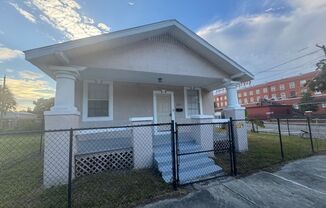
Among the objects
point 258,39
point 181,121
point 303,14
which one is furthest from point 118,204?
point 258,39

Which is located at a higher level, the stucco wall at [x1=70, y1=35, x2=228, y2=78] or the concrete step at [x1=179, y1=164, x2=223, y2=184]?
the stucco wall at [x1=70, y1=35, x2=228, y2=78]

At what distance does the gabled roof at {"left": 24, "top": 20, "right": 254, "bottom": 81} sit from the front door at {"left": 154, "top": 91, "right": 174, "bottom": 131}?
8.65 feet

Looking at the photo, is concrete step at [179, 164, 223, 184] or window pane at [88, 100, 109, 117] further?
window pane at [88, 100, 109, 117]

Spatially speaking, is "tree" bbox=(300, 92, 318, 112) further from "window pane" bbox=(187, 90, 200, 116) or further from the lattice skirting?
the lattice skirting

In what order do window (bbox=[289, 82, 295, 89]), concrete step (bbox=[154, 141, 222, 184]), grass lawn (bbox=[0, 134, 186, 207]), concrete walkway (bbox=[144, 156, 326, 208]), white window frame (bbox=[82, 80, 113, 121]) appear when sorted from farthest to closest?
1. window (bbox=[289, 82, 295, 89])
2. white window frame (bbox=[82, 80, 113, 121])
3. concrete step (bbox=[154, 141, 222, 184])
4. grass lawn (bbox=[0, 134, 186, 207])
5. concrete walkway (bbox=[144, 156, 326, 208])

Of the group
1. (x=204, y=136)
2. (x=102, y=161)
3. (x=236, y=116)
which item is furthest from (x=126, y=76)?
(x=236, y=116)

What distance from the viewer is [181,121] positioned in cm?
869

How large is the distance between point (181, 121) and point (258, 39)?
14634mm

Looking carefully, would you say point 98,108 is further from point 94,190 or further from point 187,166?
point 187,166

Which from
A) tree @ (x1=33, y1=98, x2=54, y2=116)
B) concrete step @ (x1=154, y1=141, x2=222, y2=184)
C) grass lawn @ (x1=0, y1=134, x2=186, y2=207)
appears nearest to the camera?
grass lawn @ (x1=0, y1=134, x2=186, y2=207)

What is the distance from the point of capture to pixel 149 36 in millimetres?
6199

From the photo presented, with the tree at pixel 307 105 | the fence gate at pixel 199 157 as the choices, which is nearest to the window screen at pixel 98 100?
the fence gate at pixel 199 157

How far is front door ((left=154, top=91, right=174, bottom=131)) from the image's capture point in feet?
27.0

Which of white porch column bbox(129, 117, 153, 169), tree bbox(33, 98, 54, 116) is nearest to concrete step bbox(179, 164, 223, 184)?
white porch column bbox(129, 117, 153, 169)
